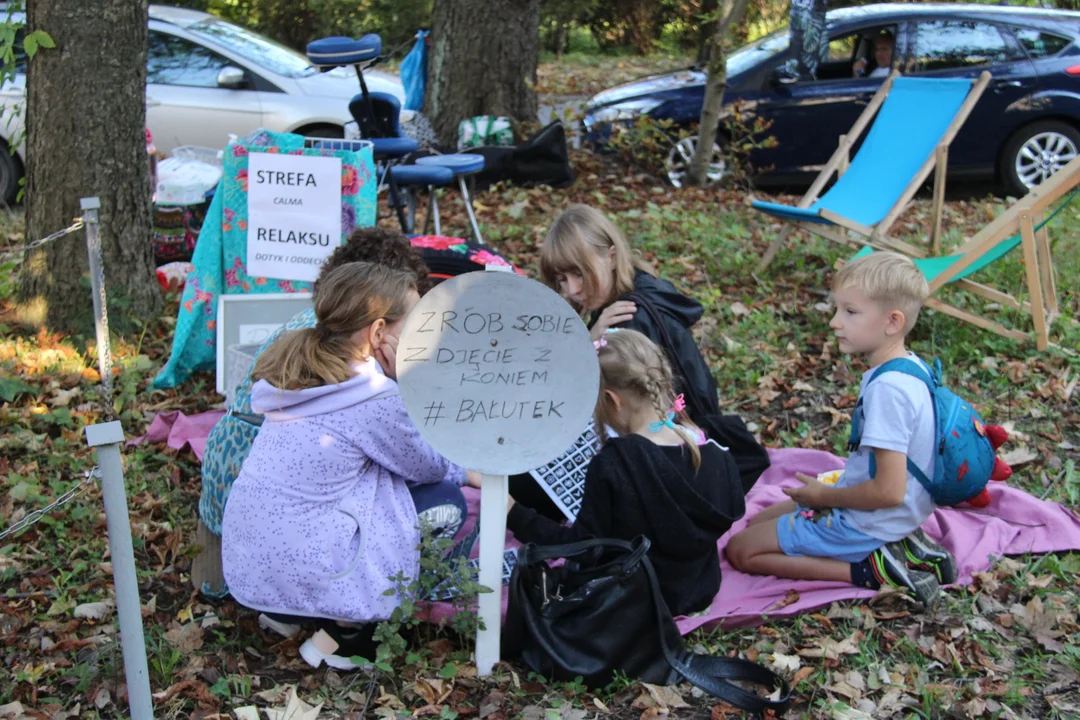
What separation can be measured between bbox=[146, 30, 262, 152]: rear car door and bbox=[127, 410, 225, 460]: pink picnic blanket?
4.58 m

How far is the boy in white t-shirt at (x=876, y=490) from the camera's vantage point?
322cm

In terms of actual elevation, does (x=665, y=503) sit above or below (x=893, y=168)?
below

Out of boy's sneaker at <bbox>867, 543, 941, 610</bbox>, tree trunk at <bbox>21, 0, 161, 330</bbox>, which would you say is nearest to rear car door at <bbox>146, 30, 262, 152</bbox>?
tree trunk at <bbox>21, 0, 161, 330</bbox>

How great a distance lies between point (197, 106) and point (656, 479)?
22.6 feet

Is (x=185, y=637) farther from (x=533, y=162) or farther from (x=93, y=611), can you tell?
(x=533, y=162)

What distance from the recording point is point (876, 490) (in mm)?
3254

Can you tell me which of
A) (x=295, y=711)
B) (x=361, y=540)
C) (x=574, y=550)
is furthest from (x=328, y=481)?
(x=574, y=550)

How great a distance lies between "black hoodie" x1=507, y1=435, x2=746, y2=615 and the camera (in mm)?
3043

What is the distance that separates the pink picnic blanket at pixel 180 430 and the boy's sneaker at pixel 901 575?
107 inches

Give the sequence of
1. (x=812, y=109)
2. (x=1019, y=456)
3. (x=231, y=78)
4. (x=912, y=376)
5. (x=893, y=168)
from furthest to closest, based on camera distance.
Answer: (x=812, y=109), (x=231, y=78), (x=893, y=168), (x=1019, y=456), (x=912, y=376)

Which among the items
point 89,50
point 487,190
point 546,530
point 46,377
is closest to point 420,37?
point 487,190

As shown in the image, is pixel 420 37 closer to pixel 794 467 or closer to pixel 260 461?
pixel 794 467

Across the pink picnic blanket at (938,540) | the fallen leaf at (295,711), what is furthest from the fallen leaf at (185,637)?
the pink picnic blanket at (938,540)

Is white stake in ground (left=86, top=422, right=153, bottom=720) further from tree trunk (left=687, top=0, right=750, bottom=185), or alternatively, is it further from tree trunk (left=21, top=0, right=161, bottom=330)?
tree trunk (left=687, top=0, right=750, bottom=185)
